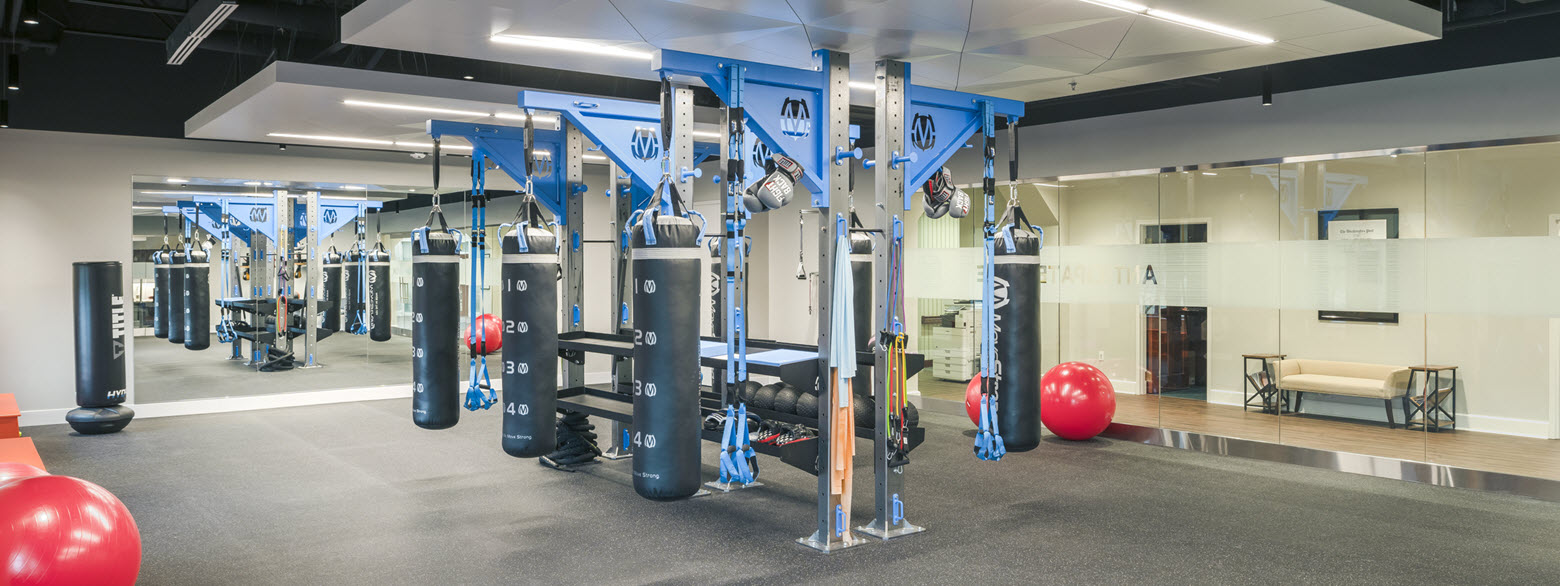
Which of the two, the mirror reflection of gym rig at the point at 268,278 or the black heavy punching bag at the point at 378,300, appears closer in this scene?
the mirror reflection of gym rig at the point at 268,278

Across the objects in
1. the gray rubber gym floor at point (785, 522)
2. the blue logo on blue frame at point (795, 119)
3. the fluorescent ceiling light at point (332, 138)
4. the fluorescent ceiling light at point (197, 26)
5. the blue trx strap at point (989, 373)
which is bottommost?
the gray rubber gym floor at point (785, 522)

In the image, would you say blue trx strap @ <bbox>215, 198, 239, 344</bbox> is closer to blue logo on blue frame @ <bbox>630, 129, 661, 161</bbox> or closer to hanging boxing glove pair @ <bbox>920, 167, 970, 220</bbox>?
blue logo on blue frame @ <bbox>630, 129, 661, 161</bbox>

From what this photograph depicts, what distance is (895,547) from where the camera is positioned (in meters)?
4.64

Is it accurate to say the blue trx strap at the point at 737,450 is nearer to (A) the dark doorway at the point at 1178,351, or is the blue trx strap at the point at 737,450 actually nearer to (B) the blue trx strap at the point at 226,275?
(A) the dark doorway at the point at 1178,351

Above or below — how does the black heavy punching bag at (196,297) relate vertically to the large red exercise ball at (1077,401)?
above

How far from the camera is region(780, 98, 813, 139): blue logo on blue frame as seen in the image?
440cm

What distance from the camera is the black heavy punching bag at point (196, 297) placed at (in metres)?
8.78

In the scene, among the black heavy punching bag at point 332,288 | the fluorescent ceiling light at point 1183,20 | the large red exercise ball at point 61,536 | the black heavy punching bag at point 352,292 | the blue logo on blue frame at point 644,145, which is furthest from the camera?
the black heavy punching bag at point 352,292

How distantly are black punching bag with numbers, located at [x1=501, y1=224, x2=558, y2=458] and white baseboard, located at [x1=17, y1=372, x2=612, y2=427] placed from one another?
5330 millimetres

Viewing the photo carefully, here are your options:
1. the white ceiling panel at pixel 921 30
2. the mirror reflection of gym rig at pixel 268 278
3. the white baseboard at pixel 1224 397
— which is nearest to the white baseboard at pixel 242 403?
the mirror reflection of gym rig at pixel 268 278

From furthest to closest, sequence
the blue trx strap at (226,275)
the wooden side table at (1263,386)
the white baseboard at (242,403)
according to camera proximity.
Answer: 1. the blue trx strap at (226,275)
2. the white baseboard at (242,403)
3. the wooden side table at (1263,386)

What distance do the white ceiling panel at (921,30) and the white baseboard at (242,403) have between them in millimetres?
5740

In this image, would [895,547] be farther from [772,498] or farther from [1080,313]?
[1080,313]

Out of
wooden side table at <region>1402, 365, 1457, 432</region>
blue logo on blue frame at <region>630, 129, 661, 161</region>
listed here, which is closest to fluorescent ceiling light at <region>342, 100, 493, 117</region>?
blue logo on blue frame at <region>630, 129, 661, 161</region>
